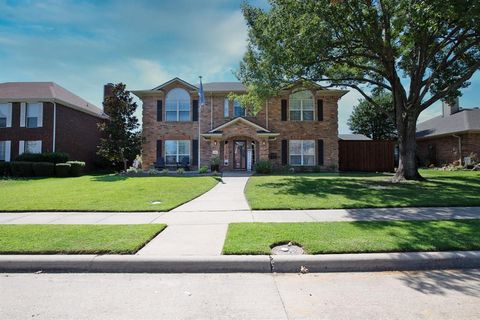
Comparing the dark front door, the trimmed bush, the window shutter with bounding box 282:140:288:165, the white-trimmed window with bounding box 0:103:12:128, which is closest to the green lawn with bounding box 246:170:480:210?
the window shutter with bounding box 282:140:288:165

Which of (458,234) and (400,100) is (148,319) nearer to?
(458,234)

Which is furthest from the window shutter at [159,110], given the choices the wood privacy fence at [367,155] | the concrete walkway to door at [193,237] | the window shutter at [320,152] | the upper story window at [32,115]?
the concrete walkway to door at [193,237]

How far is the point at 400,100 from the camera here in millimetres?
15688

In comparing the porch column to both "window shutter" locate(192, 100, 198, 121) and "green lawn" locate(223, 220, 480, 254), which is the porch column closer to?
"window shutter" locate(192, 100, 198, 121)

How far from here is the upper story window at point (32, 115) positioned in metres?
24.2

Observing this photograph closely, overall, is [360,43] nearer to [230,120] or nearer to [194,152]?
[230,120]

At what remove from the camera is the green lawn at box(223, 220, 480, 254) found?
17.1 ft

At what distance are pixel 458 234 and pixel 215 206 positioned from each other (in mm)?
6164

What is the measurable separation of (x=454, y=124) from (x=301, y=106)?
561 inches

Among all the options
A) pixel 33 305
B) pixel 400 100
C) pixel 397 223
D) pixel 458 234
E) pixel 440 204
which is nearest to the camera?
pixel 33 305

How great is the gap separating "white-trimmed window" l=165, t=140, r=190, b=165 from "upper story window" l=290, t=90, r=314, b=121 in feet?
27.4

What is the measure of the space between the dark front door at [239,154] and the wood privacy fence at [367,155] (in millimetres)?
7514

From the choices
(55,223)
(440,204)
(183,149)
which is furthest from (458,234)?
(183,149)

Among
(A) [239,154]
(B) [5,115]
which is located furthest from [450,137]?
(B) [5,115]
